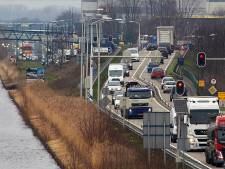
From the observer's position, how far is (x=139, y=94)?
62094mm

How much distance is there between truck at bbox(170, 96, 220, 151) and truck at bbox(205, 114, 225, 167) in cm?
324

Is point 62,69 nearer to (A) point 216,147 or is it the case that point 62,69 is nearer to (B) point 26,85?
(B) point 26,85

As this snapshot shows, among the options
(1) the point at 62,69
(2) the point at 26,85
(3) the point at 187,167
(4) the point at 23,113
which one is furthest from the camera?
(1) the point at 62,69

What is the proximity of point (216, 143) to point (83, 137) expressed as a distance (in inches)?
473

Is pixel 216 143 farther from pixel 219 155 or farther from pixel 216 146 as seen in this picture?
pixel 219 155

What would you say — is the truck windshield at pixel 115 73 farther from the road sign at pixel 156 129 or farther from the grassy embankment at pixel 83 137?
the road sign at pixel 156 129

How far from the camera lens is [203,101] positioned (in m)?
44.0

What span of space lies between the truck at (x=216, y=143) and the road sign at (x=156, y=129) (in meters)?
1.82

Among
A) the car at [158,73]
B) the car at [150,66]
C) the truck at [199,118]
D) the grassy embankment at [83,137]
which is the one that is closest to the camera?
the grassy embankment at [83,137]

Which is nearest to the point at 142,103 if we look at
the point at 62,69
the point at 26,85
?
the point at 26,85

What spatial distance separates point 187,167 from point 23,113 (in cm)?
4486

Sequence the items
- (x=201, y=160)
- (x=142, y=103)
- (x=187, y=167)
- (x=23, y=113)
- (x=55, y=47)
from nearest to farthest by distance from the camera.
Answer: (x=187, y=167), (x=201, y=160), (x=142, y=103), (x=23, y=113), (x=55, y=47)

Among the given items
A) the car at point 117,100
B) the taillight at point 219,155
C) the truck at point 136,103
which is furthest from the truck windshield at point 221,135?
the car at point 117,100

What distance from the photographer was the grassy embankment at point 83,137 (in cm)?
3869
